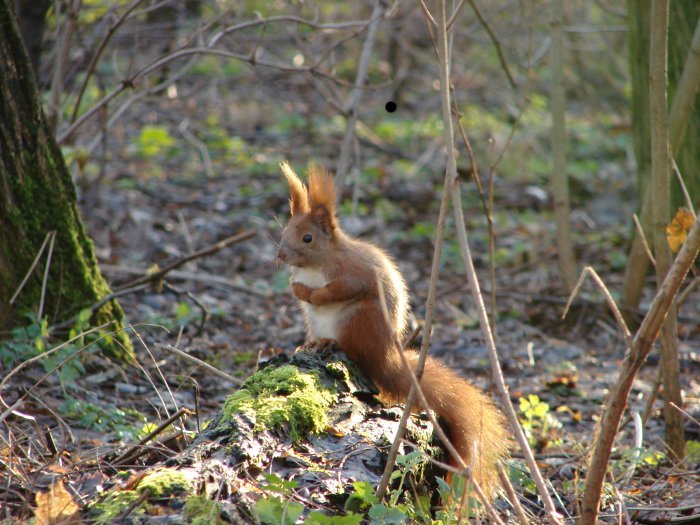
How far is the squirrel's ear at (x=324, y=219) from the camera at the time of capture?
3.33 meters

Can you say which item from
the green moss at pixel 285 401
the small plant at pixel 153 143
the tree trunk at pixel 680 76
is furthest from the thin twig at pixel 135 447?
the small plant at pixel 153 143

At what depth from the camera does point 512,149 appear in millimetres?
9102

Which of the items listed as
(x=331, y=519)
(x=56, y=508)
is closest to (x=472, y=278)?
(x=331, y=519)

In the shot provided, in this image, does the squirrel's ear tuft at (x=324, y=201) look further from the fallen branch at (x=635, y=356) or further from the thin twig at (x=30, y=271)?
the fallen branch at (x=635, y=356)

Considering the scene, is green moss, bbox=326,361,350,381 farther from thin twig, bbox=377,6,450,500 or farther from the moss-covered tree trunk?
the moss-covered tree trunk

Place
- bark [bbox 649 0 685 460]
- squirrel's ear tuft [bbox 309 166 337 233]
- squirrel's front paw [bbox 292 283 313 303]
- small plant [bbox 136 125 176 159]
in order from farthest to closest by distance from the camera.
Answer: small plant [bbox 136 125 176 159] → squirrel's ear tuft [bbox 309 166 337 233] → squirrel's front paw [bbox 292 283 313 303] → bark [bbox 649 0 685 460]

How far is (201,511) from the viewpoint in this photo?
175 cm

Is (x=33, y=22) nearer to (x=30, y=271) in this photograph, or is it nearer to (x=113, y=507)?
(x=30, y=271)

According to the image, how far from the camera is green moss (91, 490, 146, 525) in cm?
171

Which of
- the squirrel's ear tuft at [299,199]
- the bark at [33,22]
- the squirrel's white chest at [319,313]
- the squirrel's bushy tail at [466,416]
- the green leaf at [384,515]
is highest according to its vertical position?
the bark at [33,22]

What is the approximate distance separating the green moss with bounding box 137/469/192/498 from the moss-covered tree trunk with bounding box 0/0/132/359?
1.39 metres

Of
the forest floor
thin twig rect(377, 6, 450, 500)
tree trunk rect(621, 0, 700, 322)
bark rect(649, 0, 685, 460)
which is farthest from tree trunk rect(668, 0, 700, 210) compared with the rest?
thin twig rect(377, 6, 450, 500)

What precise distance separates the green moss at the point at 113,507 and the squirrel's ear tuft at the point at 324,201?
171 cm

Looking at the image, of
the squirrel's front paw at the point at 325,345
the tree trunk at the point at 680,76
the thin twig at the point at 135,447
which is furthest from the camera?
the tree trunk at the point at 680,76
